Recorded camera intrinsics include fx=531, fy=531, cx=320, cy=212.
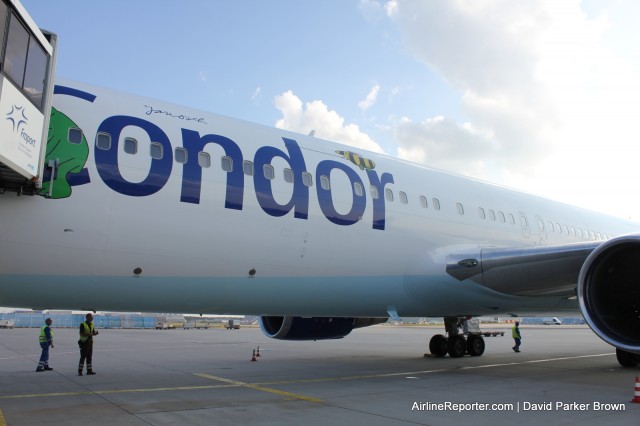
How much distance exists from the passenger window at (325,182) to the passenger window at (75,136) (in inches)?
144

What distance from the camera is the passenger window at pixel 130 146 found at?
660 centimetres

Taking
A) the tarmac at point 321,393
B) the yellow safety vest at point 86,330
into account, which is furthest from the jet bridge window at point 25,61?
the yellow safety vest at point 86,330

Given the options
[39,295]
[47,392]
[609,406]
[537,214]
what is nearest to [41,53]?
[39,295]

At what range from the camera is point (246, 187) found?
24.6 ft

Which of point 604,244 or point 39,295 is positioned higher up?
point 604,244

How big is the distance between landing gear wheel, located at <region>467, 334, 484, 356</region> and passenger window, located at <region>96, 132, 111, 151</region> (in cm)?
1187

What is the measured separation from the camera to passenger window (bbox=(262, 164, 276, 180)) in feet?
25.8

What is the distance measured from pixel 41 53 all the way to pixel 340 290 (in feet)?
17.5

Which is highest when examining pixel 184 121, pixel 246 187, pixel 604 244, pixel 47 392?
pixel 184 121

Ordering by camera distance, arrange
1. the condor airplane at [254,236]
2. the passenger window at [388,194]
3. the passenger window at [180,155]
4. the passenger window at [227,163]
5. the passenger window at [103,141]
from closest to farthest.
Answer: the condor airplane at [254,236] → the passenger window at [103,141] → the passenger window at [180,155] → the passenger window at [227,163] → the passenger window at [388,194]

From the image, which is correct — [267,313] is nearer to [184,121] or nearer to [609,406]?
[184,121]

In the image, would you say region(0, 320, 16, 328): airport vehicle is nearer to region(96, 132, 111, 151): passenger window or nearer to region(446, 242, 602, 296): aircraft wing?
region(446, 242, 602, 296): aircraft wing

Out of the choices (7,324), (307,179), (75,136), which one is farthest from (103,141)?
(7,324)

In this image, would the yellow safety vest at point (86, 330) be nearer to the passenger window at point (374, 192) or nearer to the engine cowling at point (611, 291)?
the passenger window at point (374, 192)
